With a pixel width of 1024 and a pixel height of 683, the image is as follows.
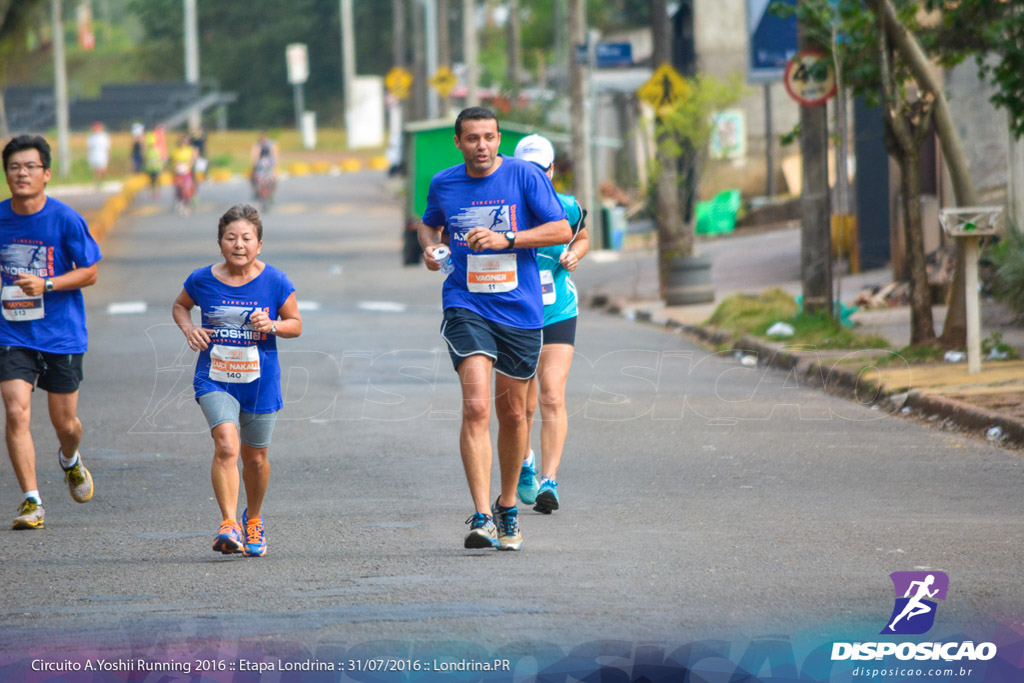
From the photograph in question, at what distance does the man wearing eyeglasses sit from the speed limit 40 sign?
9.20 metres

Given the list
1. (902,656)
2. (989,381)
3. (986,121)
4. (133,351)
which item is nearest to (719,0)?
(986,121)

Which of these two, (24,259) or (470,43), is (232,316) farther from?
(470,43)

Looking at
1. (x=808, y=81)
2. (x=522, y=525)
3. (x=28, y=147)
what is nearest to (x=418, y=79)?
(x=808, y=81)

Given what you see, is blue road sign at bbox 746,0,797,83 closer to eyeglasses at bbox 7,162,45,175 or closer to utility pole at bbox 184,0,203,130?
eyeglasses at bbox 7,162,45,175

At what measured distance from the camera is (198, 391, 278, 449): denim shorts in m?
7.23

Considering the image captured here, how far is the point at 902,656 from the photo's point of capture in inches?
216

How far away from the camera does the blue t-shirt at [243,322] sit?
7.23m

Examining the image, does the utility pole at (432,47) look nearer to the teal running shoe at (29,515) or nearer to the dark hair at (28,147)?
the dark hair at (28,147)

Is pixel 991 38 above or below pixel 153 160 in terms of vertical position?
above

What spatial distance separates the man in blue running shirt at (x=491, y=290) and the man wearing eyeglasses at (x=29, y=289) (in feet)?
6.80

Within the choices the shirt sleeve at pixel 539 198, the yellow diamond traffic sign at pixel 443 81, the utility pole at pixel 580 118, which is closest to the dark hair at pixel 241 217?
the shirt sleeve at pixel 539 198

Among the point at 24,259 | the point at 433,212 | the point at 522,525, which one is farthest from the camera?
the point at 24,259

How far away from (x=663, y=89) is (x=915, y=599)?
1843 centimetres

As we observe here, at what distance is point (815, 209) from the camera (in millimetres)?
17125
